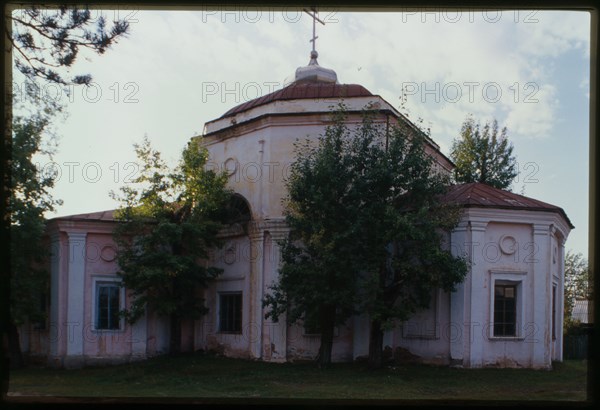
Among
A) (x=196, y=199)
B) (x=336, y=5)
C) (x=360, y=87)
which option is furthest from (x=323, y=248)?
(x=336, y=5)

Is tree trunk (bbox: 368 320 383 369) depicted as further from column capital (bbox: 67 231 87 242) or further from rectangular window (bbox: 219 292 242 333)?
column capital (bbox: 67 231 87 242)

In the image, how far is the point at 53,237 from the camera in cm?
1838

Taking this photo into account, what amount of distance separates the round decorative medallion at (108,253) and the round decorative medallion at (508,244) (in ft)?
32.8

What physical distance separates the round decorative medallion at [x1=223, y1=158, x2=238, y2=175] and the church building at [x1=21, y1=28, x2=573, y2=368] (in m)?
0.04

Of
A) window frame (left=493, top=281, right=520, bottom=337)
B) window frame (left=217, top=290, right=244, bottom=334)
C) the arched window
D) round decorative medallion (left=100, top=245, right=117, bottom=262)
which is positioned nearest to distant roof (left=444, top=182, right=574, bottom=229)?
window frame (left=493, top=281, right=520, bottom=337)

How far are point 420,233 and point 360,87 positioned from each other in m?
5.84

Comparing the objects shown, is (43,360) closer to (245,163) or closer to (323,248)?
(245,163)

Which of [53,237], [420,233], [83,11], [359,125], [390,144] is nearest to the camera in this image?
[83,11]

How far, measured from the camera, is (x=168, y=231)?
17.3m

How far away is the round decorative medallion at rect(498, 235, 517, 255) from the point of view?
16.4 meters

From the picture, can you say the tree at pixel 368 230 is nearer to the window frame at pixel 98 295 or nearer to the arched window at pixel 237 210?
the arched window at pixel 237 210

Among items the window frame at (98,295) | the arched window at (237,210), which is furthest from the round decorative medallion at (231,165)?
the window frame at (98,295)

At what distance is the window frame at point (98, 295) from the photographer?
59.6 feet

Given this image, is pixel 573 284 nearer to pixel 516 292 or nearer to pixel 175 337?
pixel 516 292
